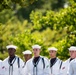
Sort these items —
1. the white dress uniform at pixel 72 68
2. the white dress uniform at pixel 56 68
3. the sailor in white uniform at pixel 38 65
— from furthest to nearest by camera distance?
the white dress uniform at pixel 56 68 → the sailor in white uniform at pixel 38 65 → the white dress uniform at pixel 72 68

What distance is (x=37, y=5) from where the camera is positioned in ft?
198

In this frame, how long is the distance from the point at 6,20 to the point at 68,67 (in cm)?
2433

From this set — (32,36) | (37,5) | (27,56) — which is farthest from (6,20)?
(27,56)

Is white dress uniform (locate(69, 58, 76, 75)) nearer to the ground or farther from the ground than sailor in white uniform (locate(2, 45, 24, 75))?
farther from the ground

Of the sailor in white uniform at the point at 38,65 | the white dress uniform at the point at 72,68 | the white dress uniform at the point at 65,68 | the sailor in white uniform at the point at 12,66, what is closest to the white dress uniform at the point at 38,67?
the sailor in white uniform at the point at 38,65

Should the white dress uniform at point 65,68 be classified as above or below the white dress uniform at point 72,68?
below

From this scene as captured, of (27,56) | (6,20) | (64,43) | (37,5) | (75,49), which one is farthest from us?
(37,5)

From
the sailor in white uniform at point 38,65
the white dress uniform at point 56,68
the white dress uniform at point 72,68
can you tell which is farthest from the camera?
the white dress uniform at point 56,68

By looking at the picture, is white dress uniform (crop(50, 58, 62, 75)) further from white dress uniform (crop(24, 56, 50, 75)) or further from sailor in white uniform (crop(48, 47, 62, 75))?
white dress uniform (crop(24, 56, 50, 75))

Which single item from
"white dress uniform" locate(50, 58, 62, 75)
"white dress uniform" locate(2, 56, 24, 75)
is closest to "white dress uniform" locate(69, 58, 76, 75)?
"white dress uniform" locate(50, 58, 62, 75)

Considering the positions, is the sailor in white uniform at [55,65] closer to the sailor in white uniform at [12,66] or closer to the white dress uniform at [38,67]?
the white dress uniform at [38,67]

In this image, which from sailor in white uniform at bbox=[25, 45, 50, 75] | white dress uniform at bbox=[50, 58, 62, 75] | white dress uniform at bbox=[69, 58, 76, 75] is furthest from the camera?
white dress uniform at bbox=[50, 58, 62, 75]

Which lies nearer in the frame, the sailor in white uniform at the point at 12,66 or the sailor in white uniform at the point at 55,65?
the sailor in white uniform at the point at 55,65

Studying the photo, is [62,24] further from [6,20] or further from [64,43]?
[6,20]
